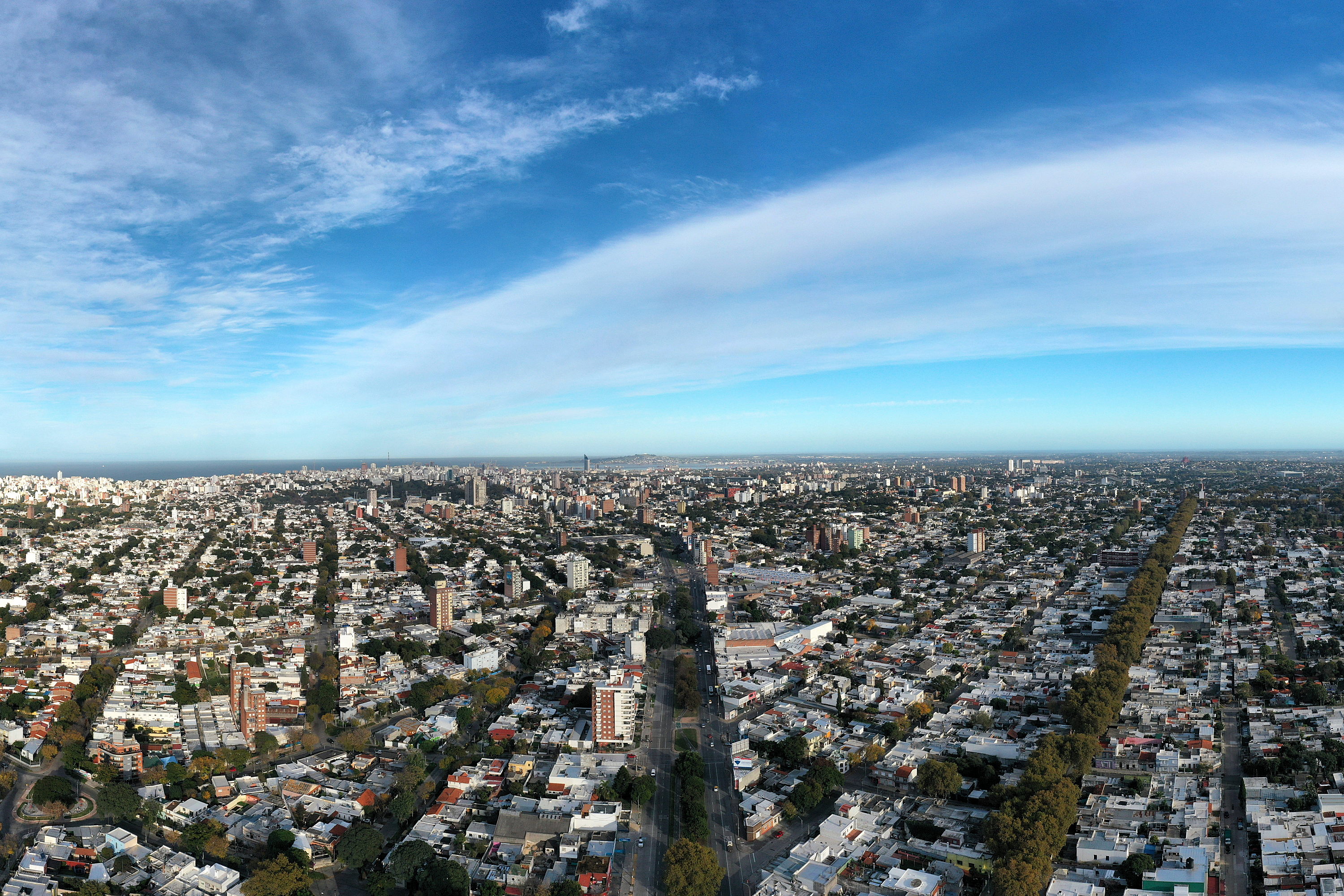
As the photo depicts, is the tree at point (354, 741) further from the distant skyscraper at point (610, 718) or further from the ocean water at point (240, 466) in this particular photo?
the ocean water at point (240, 466)

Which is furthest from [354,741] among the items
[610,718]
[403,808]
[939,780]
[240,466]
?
[240,466]

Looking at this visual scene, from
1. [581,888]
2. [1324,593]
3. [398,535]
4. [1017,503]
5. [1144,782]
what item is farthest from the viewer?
[1017,503]

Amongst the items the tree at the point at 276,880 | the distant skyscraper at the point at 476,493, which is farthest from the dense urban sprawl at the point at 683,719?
the distant skyscraper at the point at 476,493

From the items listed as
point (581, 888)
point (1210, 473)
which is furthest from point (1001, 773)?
point (1210, 473)

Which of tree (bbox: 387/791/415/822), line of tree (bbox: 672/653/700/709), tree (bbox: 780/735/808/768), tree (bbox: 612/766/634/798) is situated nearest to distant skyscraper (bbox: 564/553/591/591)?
line of tree (bbox: 672/653/700/709)

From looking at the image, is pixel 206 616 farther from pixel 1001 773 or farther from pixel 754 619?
pixel 1001 773
